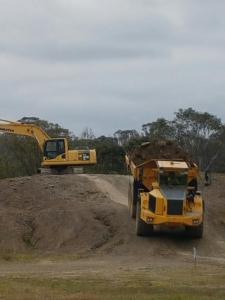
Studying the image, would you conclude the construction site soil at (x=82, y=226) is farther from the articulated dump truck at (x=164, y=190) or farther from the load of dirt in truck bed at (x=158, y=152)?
the load of dirt in truck bed at (x=158, y=152)

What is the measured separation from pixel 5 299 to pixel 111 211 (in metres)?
18.9

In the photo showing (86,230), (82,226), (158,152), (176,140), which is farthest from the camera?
(176,140)

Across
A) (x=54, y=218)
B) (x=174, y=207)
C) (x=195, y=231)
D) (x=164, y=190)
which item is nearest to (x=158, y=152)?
(x=164, y=190)

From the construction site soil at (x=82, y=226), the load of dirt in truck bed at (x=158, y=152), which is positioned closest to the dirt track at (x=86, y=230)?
the construction site soil at (x=82, y=226)

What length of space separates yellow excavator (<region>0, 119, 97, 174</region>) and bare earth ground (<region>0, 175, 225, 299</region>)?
11.4 ft

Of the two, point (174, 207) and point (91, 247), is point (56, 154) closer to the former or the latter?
point (91, 247)

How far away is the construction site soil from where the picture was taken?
94.6 feet

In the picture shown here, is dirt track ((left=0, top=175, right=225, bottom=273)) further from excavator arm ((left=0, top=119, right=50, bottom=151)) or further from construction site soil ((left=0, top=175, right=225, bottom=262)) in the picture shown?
excavator arm ((left=0, top=119, right=50, bottom=151))

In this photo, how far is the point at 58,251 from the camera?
2958 centimetres

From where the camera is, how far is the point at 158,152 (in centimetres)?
3172

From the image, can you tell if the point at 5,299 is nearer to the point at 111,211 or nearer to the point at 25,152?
the point at 111,211

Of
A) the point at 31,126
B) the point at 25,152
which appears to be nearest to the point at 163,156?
the point at 31,126

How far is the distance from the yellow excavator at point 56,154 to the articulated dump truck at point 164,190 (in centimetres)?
1611

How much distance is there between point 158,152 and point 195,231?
4.11 m
